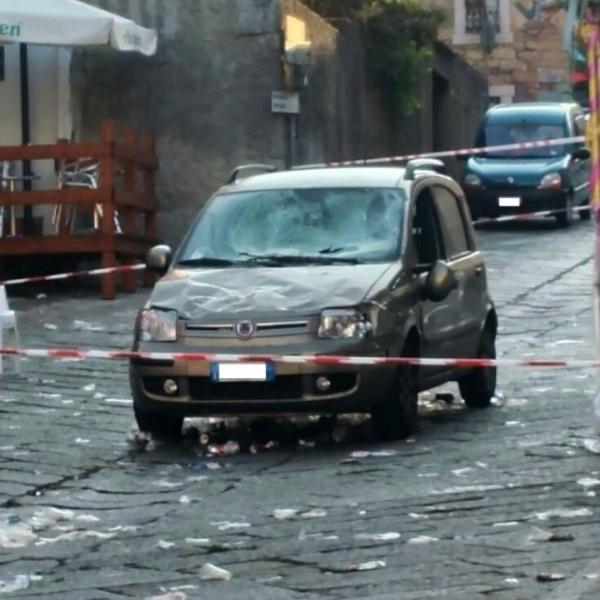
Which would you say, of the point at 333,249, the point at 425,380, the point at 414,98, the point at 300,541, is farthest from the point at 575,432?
the point at 414,98

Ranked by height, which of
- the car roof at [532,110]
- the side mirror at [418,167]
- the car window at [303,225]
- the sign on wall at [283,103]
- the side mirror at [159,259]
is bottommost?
the side mirror at [159,259]

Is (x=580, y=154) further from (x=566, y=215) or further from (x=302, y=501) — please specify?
(x=302, y=501)

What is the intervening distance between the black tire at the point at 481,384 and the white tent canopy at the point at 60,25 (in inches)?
271

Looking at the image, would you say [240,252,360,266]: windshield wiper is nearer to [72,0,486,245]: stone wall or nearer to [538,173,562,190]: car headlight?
[72,0,486,245]: stone wall

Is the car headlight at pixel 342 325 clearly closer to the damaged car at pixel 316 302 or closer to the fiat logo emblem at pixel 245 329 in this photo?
the damaged car at pixel 316 302

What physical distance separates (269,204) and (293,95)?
29.7 ft

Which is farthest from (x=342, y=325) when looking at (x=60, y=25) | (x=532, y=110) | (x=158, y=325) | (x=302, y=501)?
(x=532, y=110)

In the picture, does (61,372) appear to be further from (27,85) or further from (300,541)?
(27,85)

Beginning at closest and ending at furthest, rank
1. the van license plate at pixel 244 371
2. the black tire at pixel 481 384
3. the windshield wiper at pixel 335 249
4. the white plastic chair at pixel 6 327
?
the van license plate at pixel 244 371
the windshield wiper at pixel 335 249
the black tire at pixel 481 384
the white plastic chair at pixel 6 327

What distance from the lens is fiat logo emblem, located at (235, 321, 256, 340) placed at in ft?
34.6

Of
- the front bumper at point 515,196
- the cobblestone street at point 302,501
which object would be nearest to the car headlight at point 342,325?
the cobblestone street at point 302,501

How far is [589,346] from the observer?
48.6ft

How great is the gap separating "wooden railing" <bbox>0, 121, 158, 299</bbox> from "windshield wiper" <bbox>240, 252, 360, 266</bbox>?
653cm

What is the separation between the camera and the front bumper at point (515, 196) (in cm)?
2606
